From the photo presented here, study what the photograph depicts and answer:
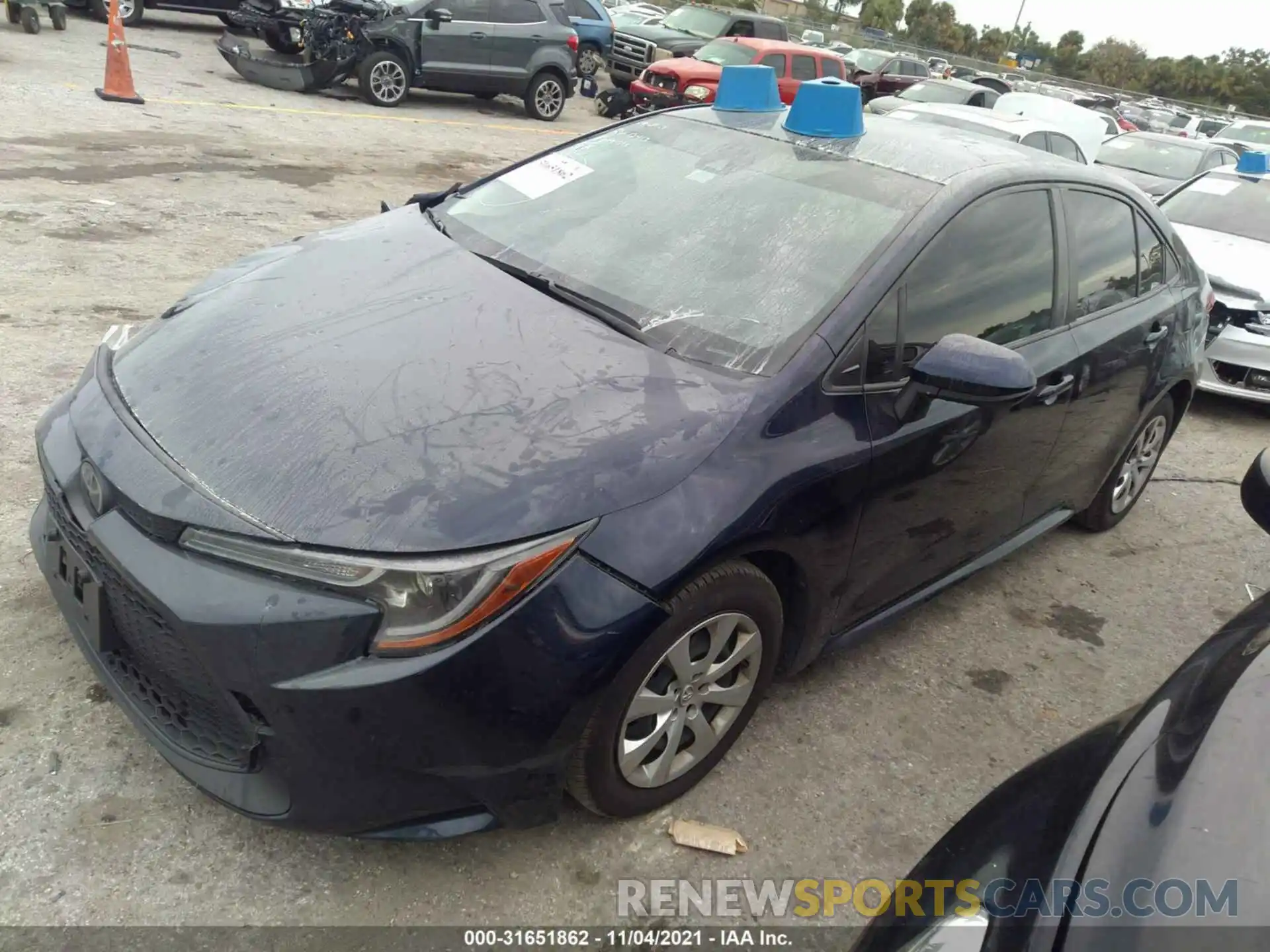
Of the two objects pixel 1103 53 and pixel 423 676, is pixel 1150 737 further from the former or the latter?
pixel 1103 53

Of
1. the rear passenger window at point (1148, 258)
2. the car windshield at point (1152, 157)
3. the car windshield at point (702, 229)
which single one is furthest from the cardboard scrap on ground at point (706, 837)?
the car windshield at point (1152, 157)

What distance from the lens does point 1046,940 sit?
1.34 metres

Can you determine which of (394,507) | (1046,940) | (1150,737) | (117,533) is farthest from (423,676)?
(1150,737)

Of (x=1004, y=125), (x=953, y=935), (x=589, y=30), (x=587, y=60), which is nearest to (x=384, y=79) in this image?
(x=587, y=60)

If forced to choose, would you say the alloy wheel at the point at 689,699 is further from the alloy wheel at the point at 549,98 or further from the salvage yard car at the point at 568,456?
the alloy wheel at the point at 549,98

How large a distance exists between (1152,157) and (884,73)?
12554 millimetres

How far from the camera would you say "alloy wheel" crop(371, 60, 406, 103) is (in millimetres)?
12930

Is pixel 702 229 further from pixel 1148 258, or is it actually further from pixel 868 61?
pixel 868 61

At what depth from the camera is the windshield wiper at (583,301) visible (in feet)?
8.47

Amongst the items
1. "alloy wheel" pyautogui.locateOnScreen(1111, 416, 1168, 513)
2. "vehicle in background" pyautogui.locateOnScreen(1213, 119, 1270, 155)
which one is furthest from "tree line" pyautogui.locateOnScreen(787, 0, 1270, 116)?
"alloy wheel" pyautogui.locateOnScreen(1111, 416, 1168, 513)

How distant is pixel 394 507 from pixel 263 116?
35.0 ft

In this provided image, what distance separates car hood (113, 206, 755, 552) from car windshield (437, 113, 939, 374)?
17 centimetres

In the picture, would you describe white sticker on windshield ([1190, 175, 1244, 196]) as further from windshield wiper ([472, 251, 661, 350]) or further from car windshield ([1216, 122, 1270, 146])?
car windshield ([1216, 122, 1270, 146])

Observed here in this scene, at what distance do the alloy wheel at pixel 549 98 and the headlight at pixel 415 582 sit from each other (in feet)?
46.3
